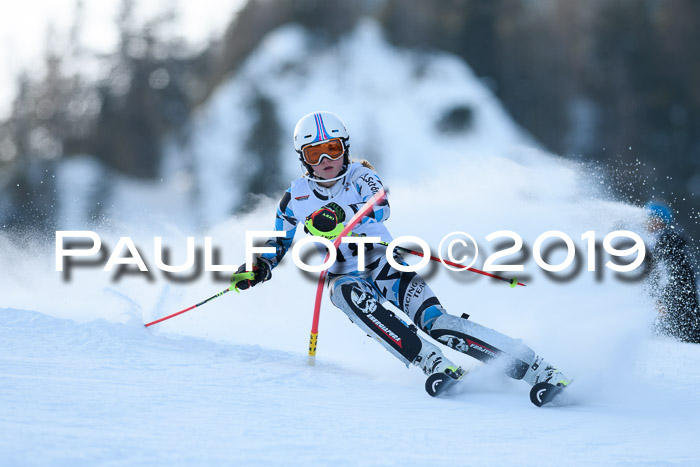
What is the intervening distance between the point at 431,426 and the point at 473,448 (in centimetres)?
29

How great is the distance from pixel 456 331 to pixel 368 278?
658 mm

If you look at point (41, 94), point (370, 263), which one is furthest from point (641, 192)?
point (41, 94)

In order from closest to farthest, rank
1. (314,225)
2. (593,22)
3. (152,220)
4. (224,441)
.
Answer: (224,441) < (314,225) < (152,220) < (593,22)

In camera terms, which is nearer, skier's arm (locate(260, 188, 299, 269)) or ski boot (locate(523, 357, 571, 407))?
ski boot (locate(523, 357, 571, 407))

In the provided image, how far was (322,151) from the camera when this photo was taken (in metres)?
4.41

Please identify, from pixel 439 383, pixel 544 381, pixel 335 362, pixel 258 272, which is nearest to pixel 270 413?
pixel 439 383

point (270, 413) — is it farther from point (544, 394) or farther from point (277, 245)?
point (277, 245)

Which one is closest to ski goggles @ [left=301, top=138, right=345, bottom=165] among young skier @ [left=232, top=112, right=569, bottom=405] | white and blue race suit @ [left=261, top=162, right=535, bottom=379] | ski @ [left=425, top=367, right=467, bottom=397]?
young skier @ [left=232, top=112, right=569, bottom=405]

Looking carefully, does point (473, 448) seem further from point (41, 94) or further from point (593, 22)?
point (41, 94)

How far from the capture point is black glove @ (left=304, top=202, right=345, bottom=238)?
4.22 metres

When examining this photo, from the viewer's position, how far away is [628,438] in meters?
3.19

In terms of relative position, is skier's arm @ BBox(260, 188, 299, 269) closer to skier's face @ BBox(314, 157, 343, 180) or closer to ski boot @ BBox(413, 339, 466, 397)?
skier's face @ BBox(314, 157, 343, 180)

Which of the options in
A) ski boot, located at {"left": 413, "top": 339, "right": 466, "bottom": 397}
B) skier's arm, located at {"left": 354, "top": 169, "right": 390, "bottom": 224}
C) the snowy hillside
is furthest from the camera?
skier's arm, located at {"left": 354, "top": 169, "right": 390, "bottom": 224}

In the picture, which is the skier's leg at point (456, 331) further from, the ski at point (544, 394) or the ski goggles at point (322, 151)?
the ski goggles at point (322, 151)
